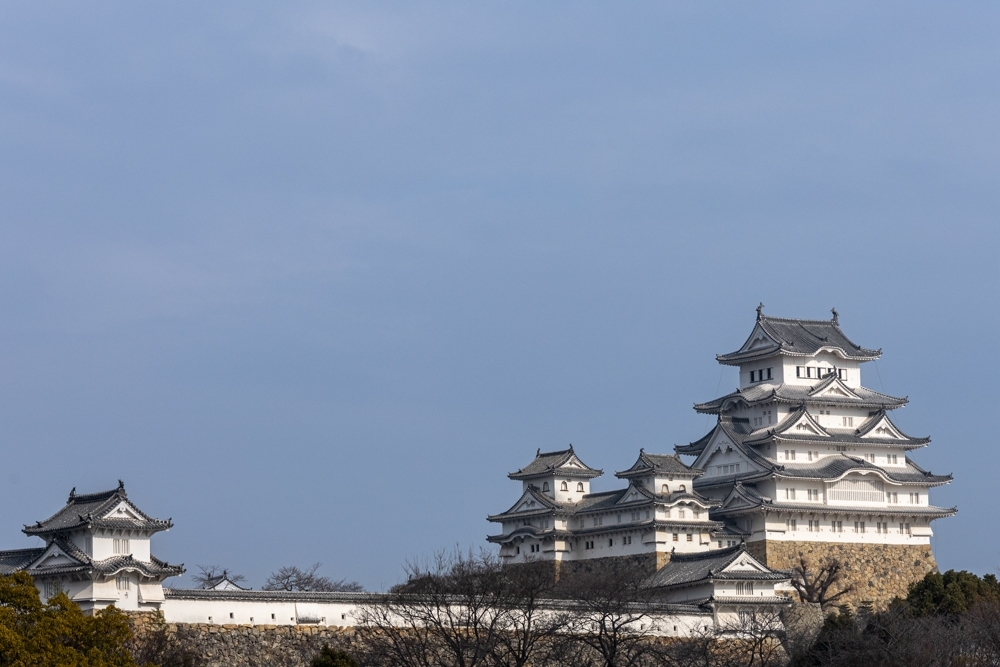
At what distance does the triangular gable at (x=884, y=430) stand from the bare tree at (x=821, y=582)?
277 inches

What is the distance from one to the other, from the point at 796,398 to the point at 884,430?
4.53 metres

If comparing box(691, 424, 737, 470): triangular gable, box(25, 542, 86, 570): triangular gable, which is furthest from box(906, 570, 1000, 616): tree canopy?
box(25, 542, 86, 570): triangular gable

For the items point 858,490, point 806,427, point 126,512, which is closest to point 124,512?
point 126,512

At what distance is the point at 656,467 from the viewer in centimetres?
6875

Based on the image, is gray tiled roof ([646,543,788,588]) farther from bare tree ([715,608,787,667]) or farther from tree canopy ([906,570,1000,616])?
tree canopy ([906,570,1000,616])

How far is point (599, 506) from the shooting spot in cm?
7075

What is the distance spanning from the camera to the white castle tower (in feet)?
233

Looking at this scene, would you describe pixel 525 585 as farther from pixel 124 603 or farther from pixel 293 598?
pixel 124 603

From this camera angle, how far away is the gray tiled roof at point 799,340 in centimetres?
7606

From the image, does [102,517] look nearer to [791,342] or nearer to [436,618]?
[436,618]

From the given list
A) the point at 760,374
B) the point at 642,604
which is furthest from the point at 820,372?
the point at 642,604

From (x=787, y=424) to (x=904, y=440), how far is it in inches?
243

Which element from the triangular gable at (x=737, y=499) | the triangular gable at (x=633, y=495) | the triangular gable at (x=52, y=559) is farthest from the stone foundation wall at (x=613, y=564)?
the triangular gable at (x=52, y=559)

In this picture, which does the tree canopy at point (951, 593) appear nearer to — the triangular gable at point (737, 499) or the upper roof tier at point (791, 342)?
the triangular gable at point (737, 499)
